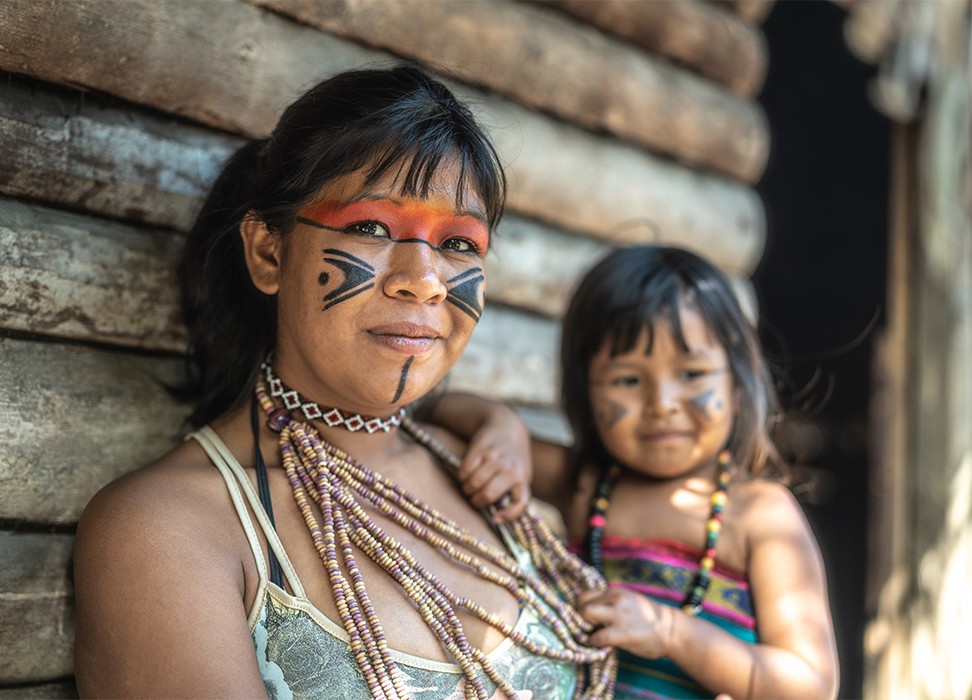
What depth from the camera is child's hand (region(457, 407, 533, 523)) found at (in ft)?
6.98

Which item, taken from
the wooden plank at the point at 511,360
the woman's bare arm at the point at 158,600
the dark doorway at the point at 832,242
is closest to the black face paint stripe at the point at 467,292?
the woman's bare arm at the point at 158,600

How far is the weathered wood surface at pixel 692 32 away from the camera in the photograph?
10.2 ft

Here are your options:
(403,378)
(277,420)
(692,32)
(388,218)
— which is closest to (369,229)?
(388,218)

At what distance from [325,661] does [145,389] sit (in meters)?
0.78

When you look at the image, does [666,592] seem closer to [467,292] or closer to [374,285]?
[467,292]

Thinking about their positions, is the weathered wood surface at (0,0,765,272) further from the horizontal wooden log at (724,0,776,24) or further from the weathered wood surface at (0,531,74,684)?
the weathered wood surface at (0,531,74,684)

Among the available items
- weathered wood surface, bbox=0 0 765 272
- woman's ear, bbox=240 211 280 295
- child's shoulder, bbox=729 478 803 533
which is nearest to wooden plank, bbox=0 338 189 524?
woman's ear, bbox=240 211 280 295

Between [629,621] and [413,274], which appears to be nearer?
[413,274]

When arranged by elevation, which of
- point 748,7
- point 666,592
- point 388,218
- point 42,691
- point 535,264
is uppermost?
point 748,7

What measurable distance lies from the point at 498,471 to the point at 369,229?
657 millimetres

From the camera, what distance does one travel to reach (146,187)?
2068 mm

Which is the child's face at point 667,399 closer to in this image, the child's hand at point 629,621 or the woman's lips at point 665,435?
the woman's lips at point 665,435

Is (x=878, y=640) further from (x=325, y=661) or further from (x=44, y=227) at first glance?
(x=44, y=227)

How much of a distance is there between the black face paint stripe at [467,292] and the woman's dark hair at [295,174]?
0.15 m
